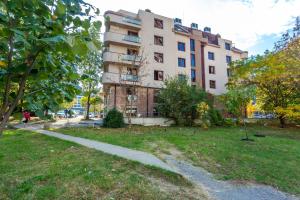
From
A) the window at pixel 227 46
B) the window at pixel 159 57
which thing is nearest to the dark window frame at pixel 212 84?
the window at pixel 227 46

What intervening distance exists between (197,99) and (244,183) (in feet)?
54.3

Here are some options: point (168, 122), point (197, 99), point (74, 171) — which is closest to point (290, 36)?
point (197, 99)

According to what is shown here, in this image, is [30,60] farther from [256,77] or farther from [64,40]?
[256,77]

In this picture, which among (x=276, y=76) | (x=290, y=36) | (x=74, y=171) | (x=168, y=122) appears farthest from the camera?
(x=168, y=122)

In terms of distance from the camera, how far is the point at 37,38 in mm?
1514

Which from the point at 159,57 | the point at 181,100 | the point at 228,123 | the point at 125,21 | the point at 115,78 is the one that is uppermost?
the point at 125,21

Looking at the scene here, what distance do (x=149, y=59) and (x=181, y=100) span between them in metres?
8.52

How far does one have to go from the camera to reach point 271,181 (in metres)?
5.86

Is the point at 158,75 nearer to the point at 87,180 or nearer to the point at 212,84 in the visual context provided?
the point at 212,84

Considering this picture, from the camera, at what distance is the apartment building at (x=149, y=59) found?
24.8 meters

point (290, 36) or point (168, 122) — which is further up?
point (290, 36)

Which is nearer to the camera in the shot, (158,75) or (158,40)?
(158,75)

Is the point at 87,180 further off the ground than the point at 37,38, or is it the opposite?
the point at 37,38

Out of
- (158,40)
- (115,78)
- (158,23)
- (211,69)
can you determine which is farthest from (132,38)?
(211,69)
